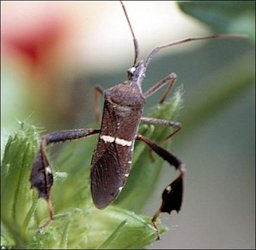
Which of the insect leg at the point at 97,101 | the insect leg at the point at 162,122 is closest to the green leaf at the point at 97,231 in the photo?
the insect leg at the point at 162,122

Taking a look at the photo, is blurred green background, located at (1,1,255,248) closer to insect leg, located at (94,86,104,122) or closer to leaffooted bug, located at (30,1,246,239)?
leaffooted bug, located at (30,1,246,239)

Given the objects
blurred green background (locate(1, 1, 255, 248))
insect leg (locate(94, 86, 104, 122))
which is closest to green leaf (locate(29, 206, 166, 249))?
blurred green background (locate(1, 1, 255, 248))

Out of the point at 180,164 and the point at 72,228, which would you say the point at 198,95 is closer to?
the point at 180,164

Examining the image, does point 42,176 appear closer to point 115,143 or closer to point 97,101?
point 115,143

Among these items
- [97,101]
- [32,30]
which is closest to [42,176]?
[97,101]

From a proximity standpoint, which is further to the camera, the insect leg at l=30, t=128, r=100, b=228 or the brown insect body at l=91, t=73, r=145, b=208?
the brown insect body at l=91, t=73, r=145, b=208
